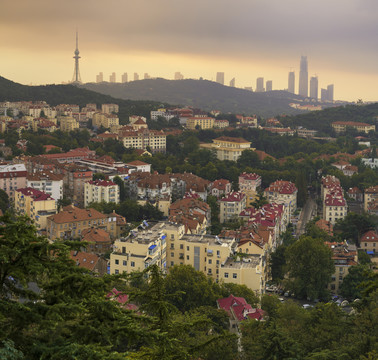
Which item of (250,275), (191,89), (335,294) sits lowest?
(335,294)

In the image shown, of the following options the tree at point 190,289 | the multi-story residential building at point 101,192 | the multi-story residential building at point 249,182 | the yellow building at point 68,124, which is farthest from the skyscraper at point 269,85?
the tree at point 190,289

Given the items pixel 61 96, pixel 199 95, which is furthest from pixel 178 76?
pixel 61 96

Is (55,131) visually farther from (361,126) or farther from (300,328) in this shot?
(300,328)

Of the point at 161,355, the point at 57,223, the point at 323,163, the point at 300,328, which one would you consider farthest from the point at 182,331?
the point at 323,163

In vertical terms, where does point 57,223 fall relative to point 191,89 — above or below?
below

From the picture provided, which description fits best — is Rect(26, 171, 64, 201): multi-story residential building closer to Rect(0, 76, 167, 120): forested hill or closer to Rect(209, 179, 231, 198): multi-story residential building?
Rect(209, 179, 231, 198): multi-story residential building

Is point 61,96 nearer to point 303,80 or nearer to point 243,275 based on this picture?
point 243,275

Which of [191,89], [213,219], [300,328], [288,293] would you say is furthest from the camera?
[191,89]
